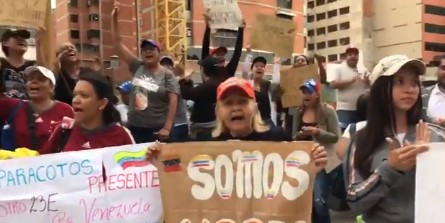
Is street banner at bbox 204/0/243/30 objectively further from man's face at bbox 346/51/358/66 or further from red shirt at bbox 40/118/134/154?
red shirt at bbox 40/118/134/154

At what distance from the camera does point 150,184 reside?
12.2ft

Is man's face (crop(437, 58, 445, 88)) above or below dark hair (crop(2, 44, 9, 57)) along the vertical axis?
below

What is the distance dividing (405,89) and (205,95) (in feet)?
11.4

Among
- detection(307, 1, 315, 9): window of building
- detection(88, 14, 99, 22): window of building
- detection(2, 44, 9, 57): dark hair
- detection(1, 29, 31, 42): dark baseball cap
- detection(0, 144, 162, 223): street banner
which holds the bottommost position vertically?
detection(0, 144, 162, 223): street banner

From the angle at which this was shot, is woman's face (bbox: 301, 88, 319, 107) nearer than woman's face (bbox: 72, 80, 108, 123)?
No

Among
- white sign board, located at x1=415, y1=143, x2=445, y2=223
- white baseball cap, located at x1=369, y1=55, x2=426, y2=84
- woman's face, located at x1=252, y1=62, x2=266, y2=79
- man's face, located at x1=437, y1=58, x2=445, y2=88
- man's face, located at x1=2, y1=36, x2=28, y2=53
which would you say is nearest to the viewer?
white sign board, located at x1=415, y1=143, x2=445, y2=223

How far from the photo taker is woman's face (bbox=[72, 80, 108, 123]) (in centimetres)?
411

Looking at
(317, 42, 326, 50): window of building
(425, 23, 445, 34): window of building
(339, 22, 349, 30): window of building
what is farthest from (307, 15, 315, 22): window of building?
(425, 23, 445, 34): window of building

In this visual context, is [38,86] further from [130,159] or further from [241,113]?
[241,113]

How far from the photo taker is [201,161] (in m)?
3.44

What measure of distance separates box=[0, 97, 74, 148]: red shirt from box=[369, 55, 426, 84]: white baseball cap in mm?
2397

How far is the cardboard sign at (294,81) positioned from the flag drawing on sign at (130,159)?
351cm

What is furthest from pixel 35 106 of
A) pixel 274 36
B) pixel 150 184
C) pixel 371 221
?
pixel 274 36

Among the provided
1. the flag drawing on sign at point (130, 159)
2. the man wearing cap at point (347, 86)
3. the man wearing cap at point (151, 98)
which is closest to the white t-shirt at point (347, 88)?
the man wearing cap at point (347, 86)
